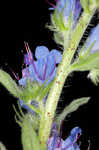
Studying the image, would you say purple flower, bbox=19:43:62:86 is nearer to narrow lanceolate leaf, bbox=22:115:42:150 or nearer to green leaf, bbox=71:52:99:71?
green leaf, bbox=71:52:99:71

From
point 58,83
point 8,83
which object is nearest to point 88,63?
point 58,83

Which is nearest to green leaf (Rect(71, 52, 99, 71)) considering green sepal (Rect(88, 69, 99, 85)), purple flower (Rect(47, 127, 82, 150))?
green sepal (Rect(88, 69, 99, 85))

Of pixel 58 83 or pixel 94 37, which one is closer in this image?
pixel 58 83

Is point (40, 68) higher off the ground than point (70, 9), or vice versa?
point (70, 9)

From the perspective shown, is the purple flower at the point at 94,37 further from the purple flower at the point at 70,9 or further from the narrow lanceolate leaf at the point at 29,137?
the narrow lanceolate leaf at the point at 29,137

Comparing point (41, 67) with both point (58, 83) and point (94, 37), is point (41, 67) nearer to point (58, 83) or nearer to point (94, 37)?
point (58, 83)

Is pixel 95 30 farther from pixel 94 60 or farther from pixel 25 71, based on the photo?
pixel 25 71

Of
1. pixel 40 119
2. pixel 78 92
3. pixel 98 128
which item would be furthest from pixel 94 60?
pixel 98 128
